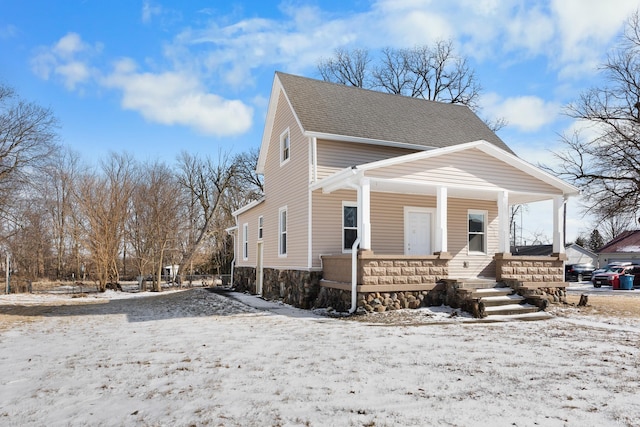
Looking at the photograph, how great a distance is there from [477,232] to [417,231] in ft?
7.11

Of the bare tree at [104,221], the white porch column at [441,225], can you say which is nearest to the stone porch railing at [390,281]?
the white porch column at [441,225]

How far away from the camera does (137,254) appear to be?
27125 millimetres

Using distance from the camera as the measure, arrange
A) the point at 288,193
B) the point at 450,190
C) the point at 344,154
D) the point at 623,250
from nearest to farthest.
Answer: the point at 450,190
the point at 344,154
the point at 288,193
the point at 623,250

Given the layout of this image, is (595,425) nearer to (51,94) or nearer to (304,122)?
(304,122)

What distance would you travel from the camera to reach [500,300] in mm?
10773

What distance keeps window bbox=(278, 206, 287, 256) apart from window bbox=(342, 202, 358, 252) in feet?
8.38

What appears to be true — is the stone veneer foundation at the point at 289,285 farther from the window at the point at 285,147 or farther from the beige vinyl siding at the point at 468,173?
the window at the point at 285,147

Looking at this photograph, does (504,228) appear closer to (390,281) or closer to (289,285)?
(390,281)

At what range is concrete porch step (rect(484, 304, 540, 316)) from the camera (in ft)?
33.8

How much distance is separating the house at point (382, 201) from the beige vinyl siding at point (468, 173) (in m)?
0.03

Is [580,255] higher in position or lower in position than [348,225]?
lower

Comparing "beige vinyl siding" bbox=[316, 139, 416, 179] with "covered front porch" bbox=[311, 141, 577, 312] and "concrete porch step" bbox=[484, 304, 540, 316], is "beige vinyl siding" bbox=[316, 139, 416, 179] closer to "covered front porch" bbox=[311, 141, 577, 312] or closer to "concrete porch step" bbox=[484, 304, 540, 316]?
"covered front porch" bbox=[311, 141, 577, 312]

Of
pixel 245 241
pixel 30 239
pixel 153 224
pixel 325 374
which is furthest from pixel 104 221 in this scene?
pixel 325 374

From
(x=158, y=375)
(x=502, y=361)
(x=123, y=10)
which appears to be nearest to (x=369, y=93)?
(x=123, y=10)
